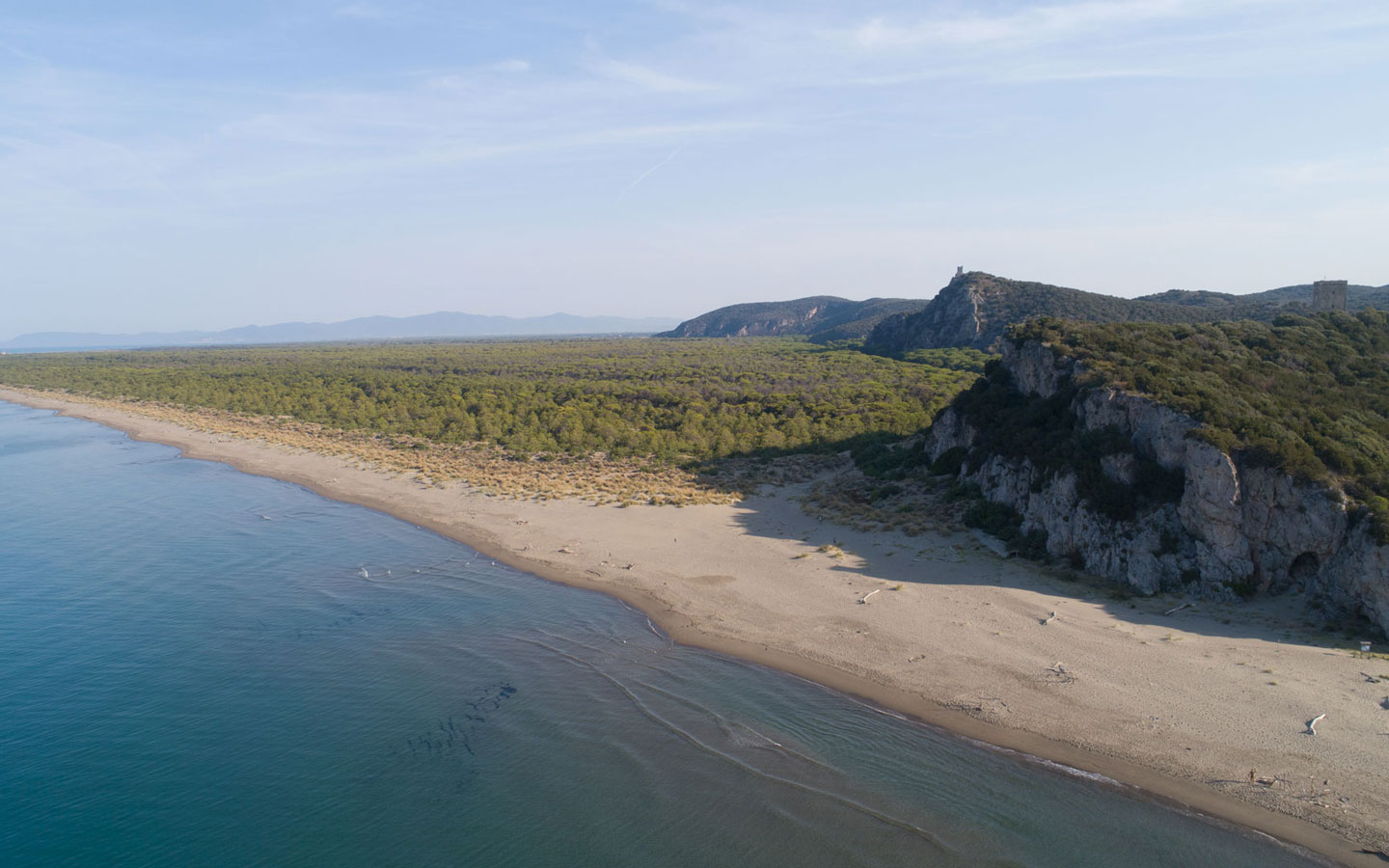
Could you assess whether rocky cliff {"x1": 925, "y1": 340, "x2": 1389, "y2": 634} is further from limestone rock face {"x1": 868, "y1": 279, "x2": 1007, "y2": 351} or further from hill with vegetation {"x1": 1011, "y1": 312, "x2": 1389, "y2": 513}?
limestone rock face {"x1": 868, "y1": 279, "x2": 1007, "y2": 351}

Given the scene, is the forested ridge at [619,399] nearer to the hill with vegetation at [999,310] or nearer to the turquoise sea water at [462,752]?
the hill with vegetation at [999,310]

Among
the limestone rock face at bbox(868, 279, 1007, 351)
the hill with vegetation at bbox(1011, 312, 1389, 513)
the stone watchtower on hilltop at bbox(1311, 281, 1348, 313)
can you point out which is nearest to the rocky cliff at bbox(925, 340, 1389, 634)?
the hill with vegetation at bbox(1011, 312, 1389, 513)

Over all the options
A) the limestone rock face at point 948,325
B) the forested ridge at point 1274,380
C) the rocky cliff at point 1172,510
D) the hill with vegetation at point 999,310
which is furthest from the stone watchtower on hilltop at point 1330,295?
the limestone rock face at point 948,325

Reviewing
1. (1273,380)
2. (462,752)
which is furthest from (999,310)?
(462,752)

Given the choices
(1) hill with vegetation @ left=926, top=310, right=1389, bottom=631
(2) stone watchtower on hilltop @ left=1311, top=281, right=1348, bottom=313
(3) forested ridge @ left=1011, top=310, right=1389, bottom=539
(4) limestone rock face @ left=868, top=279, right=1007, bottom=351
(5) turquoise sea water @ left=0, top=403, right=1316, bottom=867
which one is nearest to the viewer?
(5) turquoise sea water @ left=0, top=403, right=1316, bottom=867

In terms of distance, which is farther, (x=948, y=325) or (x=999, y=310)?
(x=948, y=325)

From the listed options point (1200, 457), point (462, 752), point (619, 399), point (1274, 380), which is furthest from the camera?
point (619, 399)

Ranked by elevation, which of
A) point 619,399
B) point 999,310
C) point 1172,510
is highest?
point 999,310

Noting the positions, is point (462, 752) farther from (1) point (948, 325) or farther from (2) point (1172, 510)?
(1) point (948, 325)
